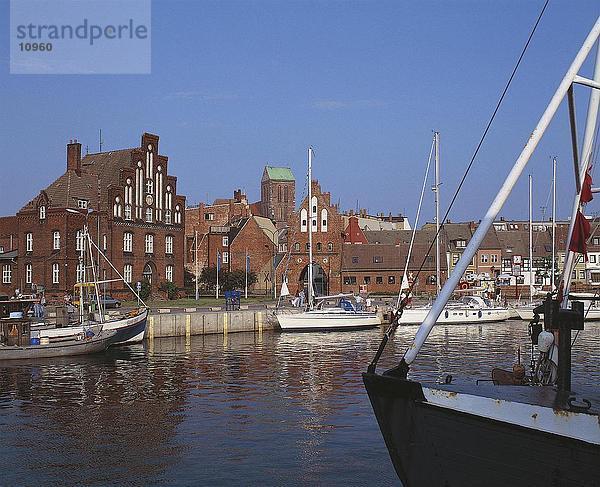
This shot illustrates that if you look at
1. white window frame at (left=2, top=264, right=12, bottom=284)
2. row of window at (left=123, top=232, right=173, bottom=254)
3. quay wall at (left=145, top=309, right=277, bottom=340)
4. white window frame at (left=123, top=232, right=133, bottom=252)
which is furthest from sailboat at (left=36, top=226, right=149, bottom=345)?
white window frame at (left=2, top=264, right=12, bottom=284)

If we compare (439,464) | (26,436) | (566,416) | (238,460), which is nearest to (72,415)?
(26,436)

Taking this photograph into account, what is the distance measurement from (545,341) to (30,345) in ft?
103

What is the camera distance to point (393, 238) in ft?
373

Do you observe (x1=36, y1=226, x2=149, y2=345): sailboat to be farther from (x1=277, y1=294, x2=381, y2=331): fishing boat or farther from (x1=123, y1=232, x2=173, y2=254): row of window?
(x1=123, y1=232, x2=173, y2=254): row of window

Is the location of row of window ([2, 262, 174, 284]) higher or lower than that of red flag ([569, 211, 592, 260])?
lower

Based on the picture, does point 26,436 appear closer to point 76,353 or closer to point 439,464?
point 439,464

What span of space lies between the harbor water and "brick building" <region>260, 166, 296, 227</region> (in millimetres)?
145135

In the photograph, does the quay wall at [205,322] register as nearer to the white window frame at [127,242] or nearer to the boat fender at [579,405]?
the white window frame at [127,242]

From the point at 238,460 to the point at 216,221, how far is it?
10815 cm

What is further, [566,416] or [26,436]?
[26,436]

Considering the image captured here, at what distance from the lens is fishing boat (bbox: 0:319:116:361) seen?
39.0m

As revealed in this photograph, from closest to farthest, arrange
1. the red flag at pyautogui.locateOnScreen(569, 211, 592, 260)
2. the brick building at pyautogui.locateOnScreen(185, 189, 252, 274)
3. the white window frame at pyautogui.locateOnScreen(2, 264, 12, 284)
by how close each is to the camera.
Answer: the red flag at pyautogui.locateOnScreen(569, 211, 592, 260) < the white window frame at pyautogui.locateOnScreen(2, 264, 12, 284) < the brick building at pyautogui.locateOnScreen(185, 189, 252, 274)

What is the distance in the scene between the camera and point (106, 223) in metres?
74.7

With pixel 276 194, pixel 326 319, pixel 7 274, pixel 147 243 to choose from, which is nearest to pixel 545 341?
pixel 326 319
